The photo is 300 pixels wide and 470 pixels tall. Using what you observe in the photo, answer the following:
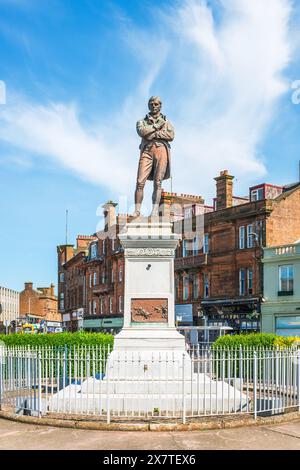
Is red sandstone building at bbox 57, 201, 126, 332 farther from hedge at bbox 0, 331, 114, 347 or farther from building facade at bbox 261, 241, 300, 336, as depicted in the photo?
hedge at bbox 0, 331, 114, 347

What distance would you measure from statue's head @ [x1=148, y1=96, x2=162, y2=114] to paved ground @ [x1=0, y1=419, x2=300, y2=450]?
27.0 ft

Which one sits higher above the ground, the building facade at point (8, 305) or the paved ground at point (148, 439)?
the paved ground at point (148, 439)

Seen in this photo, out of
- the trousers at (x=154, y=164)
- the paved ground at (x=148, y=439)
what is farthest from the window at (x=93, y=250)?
the paved ground at (x=148, y=439)

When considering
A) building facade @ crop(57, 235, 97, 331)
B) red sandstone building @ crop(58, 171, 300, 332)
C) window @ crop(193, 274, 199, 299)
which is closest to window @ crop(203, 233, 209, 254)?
red sandstone building @ crop(58, 171, 300, 332)

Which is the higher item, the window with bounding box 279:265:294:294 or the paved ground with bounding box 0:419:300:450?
the window with bounding box 279:265:294:294

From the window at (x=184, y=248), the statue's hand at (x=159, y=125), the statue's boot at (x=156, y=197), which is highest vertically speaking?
the statue's hand at (x=159, y=125)

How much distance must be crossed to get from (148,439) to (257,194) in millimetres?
39725

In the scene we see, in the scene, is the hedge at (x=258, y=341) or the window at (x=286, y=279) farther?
the window at (x=286, y=279)

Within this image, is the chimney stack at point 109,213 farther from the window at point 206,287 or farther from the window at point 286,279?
the window at point 286,279

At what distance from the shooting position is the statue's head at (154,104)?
15.2 metres

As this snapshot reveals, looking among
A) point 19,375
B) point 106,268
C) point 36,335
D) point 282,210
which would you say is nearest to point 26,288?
point 106,268

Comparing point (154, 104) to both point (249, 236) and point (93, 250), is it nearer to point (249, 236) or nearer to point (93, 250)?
point (249, 236)

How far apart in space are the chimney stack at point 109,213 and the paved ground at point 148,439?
5542cm

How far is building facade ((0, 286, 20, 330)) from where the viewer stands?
97.8m
